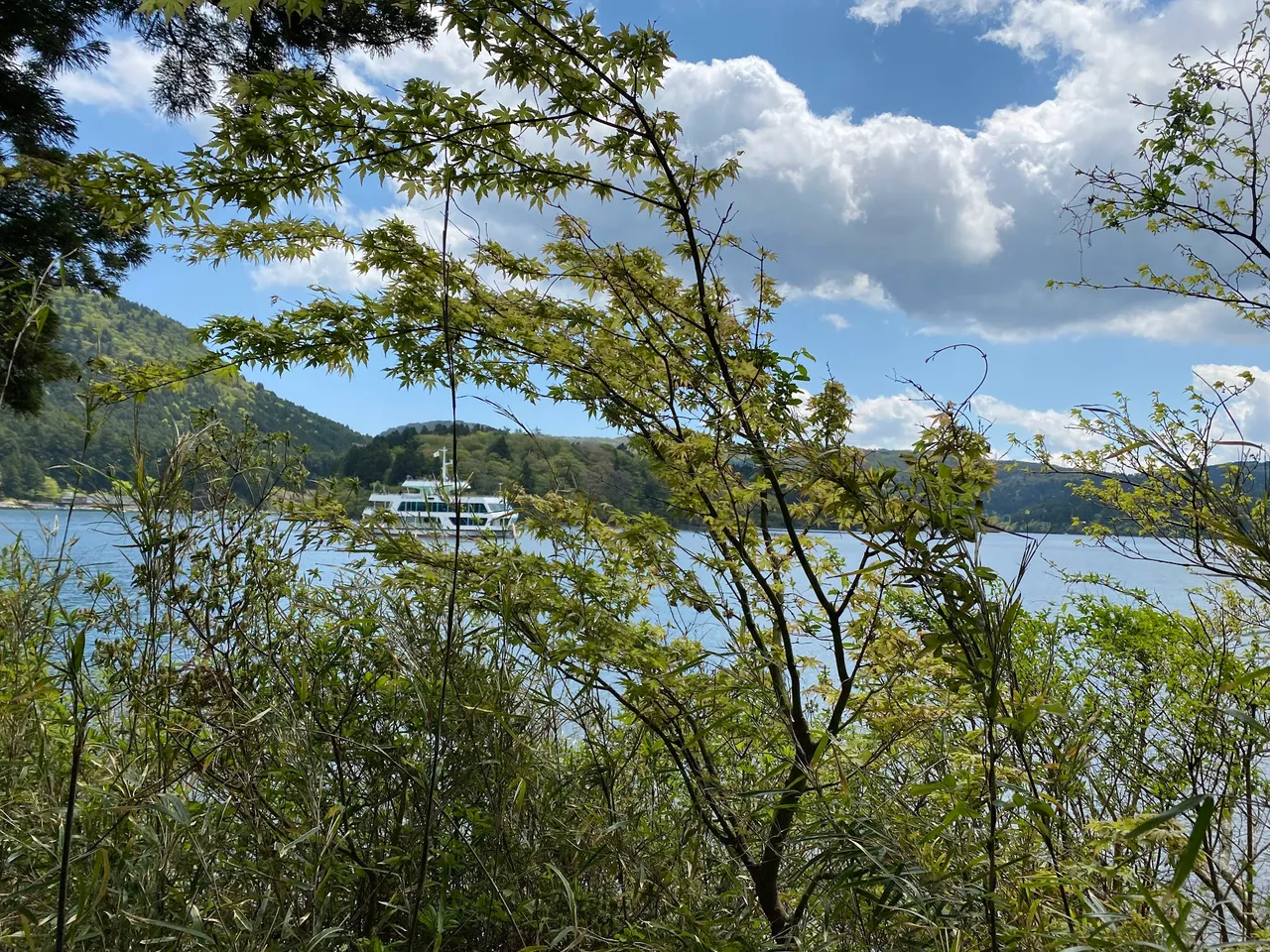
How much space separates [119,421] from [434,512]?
3.15 ft

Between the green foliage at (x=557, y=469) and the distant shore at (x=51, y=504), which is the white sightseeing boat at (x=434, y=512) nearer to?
the green foliage at (x=557, y=469)

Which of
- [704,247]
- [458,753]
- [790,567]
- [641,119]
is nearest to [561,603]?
[458,753]

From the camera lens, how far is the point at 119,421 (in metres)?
2.15

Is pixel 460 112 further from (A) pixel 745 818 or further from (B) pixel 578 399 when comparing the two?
(A) pixel 745 818

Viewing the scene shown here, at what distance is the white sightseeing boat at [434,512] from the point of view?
7.80ft

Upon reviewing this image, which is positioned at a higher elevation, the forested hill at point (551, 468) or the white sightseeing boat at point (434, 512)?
the forested hill at point (551, 468)

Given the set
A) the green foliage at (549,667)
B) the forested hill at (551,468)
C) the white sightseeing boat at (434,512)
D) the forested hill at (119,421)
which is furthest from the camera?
the forested hill at (551,468)

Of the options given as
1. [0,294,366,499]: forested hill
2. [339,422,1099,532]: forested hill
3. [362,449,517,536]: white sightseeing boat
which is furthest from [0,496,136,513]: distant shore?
[339,422,1099,532]: forested hill

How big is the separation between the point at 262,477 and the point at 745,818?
173cm

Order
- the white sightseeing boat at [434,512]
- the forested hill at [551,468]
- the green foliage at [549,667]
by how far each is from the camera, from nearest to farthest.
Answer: the green foliage at [549,667], the white sightseeing boat at [434,512], the forested hill at [551,468]

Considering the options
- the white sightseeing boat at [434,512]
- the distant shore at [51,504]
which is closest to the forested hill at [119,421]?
the distant shore at [51,504]

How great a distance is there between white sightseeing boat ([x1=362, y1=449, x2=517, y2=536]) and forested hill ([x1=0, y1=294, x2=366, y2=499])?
331 millimetres

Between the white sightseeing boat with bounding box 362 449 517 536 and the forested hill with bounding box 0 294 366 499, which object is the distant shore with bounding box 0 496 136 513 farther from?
the white sightseeing boat with bounding box 362 449 517 536

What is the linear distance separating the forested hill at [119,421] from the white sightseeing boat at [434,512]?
331mm
